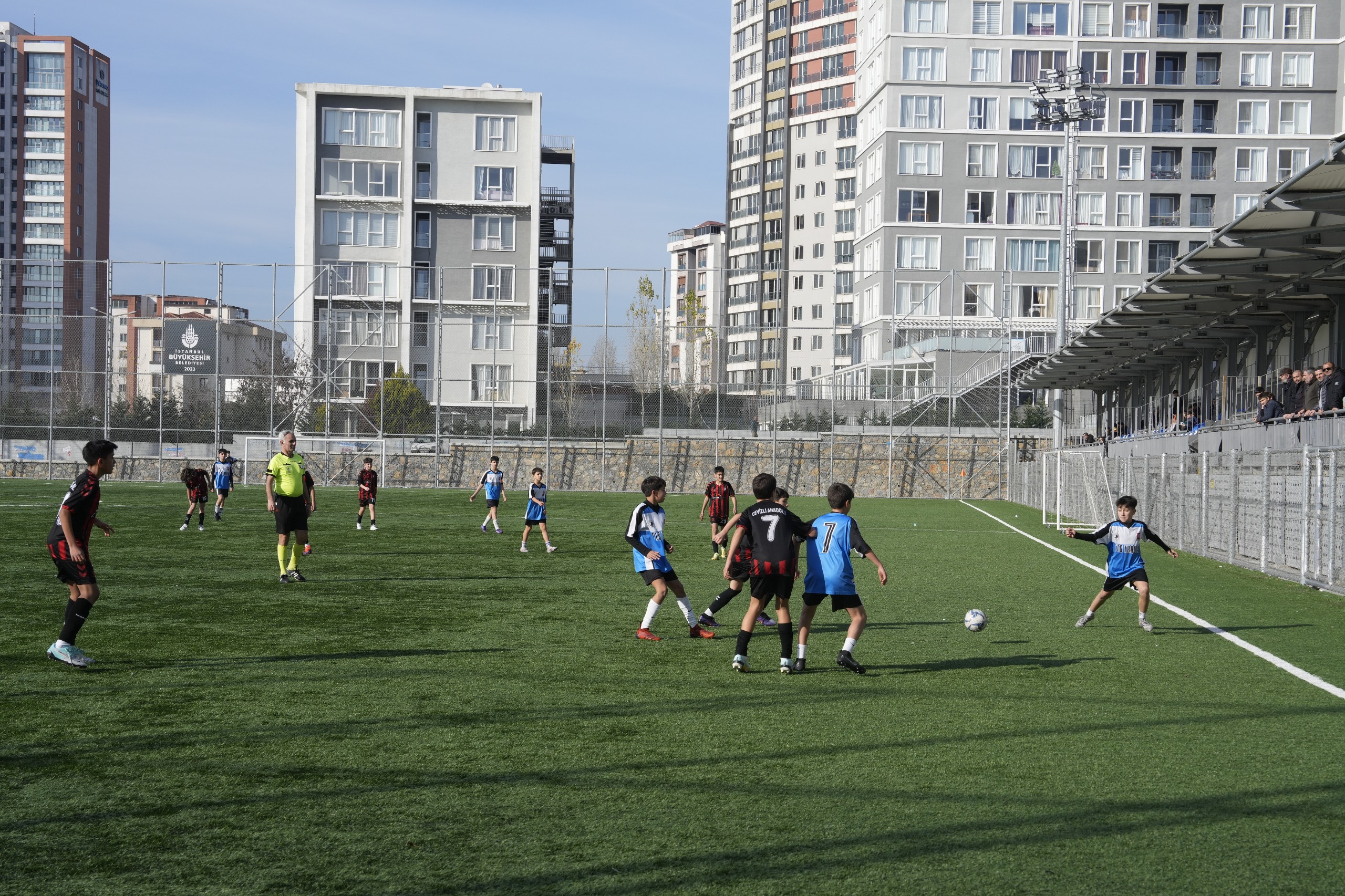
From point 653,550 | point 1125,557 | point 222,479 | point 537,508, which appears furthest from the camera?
point 222,479

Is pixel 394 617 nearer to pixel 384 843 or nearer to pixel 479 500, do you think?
pixel 384 843

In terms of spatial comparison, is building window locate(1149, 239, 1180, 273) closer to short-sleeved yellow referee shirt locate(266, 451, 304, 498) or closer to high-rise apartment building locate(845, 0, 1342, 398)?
high-rise apartment building locate(845, 0, 1342, 398)

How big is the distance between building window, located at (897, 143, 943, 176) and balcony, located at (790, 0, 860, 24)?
1077 inches

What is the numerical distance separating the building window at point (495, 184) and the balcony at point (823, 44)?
3734cm

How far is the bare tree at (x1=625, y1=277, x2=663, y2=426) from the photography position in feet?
167

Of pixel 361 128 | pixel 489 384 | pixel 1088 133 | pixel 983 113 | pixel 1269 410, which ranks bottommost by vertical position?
pixel 1269 410

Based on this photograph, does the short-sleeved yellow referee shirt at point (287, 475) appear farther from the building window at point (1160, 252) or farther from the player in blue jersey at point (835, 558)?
the building window at point (1160, 252)

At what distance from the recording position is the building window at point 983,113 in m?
67.1

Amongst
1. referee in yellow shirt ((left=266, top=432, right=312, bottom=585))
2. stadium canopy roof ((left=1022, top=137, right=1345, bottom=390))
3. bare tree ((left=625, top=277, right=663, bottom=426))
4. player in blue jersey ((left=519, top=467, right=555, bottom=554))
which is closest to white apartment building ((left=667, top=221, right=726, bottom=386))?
bare tree ((left=625, top=277, right=663, bottom=426))

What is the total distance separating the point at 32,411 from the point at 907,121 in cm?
4588

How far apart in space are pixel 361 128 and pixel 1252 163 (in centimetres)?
4846

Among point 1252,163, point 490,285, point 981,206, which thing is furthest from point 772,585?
point 1252,163

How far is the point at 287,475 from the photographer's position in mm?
14711

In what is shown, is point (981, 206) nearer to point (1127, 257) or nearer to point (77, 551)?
point (1127, 257)
